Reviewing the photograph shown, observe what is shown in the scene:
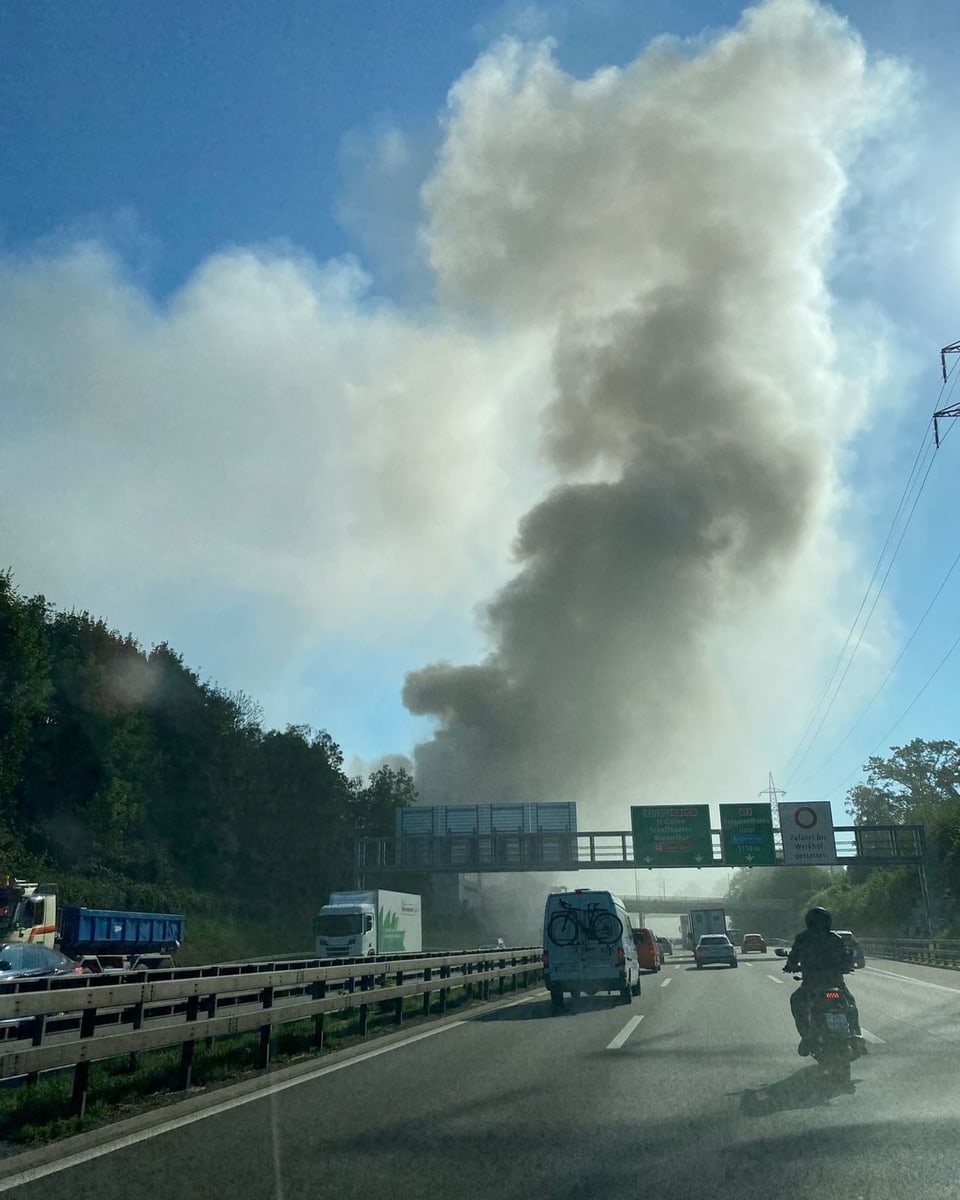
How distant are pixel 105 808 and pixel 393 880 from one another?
3025 centimetres

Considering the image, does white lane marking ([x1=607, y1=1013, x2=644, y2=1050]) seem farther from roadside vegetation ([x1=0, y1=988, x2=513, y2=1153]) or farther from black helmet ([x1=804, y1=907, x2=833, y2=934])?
roadside vegetation ([x1=0, y1=988, x2=513, y2=1153])

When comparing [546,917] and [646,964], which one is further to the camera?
[646,964]

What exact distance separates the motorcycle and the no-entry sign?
4278 centimetres

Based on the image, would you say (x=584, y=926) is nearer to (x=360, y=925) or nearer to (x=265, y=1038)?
(x=265, y=1038)

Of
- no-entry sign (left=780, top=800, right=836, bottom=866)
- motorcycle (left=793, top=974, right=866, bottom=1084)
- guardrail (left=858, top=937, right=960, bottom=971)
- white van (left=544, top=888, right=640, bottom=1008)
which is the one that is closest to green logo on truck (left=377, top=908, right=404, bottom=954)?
no-entry sign (left=780, top=800, right=836, bottom=866)

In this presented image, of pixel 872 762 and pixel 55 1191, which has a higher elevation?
pixel 872 762

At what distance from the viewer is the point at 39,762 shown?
52.8 metres

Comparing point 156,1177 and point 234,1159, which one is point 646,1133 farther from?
point 156,1177

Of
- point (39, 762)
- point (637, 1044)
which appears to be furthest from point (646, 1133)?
point (39, 762)

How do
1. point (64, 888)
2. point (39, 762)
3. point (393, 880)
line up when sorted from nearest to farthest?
point (64, 888) → point (39, 762) → point (393, 880)

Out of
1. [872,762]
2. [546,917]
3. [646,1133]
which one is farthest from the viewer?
[872,762]

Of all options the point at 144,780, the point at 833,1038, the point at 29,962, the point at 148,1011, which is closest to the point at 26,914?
the point at 29,962

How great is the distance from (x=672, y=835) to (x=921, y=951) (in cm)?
1297

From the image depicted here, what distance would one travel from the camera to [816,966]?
10859 millimetres
